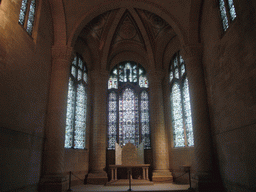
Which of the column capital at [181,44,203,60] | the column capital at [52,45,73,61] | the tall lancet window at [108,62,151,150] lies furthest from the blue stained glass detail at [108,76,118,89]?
the column capital at [181,44,203,60]

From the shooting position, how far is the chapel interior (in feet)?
25.0

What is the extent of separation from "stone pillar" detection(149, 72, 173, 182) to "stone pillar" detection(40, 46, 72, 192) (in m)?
5.88

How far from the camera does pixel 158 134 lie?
47.8ft

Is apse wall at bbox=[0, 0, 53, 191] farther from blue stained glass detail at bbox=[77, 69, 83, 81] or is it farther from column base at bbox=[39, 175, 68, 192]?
blue stained glass detail at bbox=[77, 69, 83, 81]

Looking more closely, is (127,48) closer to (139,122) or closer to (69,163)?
(139,122)

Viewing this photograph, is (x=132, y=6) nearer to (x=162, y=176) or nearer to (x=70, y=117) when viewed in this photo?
(x=70, y=117)

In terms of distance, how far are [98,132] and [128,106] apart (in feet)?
10.9

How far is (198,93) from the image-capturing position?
35.3ft

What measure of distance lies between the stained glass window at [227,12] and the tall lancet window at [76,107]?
30.1 ft

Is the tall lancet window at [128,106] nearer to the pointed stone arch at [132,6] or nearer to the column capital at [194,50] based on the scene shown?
the pointed stone arch at [132,6]

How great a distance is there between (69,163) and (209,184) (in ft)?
24.4

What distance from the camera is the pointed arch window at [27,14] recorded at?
29.6ft

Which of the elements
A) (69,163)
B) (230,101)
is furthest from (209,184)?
(69,163)

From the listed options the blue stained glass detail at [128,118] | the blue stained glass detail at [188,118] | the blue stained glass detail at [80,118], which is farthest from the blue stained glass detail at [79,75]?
the blue stained glass detail at [188,118]
